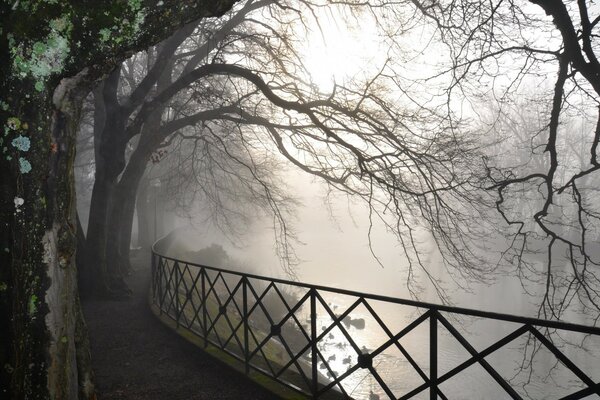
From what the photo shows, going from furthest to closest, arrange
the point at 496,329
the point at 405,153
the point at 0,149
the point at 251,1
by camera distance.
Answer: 1. the point at 496,329
2. the point at 251,1
3. the point at 405,153
4. the point at 0,149

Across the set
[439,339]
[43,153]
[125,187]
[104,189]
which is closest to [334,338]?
[439,339]

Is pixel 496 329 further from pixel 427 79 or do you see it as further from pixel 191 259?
pixel 427 79

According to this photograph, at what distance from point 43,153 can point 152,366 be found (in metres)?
4.35

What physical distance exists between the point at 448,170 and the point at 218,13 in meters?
4.42

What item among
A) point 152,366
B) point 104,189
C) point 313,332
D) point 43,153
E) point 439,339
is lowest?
point 439,339

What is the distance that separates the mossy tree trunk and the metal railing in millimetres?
2235

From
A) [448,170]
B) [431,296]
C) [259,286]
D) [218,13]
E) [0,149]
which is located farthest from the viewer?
[431,296]

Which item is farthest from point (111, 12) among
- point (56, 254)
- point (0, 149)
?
point (56, 254)

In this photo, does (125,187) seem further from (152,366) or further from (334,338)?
(334,338)

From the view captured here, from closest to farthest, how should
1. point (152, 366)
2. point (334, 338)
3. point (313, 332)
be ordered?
point (313, 332) < point (152, 366) < point (334, 338)

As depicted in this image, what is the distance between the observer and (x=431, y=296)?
902 inches

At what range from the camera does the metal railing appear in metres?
2.98

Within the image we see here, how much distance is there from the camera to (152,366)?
19.3 feet

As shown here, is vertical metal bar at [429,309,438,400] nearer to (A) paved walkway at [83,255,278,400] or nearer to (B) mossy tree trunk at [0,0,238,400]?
(A) paved walkway at [83,255,278,400]
